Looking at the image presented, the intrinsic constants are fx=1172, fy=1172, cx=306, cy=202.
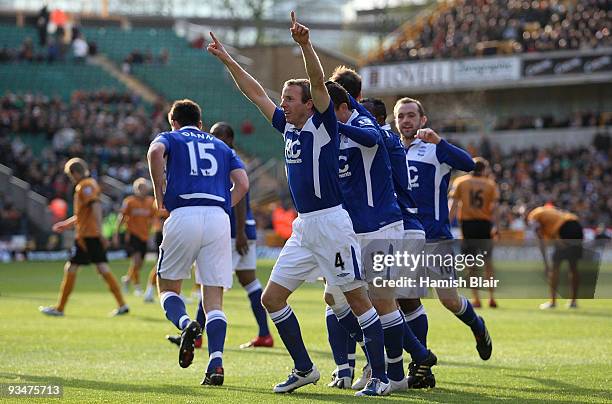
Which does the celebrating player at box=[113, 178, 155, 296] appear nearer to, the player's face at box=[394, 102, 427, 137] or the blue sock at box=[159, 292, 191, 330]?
the player's face at box=[394, 102, 427, 137]

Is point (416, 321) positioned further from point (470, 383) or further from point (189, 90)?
point (189, 90)

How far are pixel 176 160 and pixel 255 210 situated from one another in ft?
111

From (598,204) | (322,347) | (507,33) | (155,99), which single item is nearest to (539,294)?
(322,347)

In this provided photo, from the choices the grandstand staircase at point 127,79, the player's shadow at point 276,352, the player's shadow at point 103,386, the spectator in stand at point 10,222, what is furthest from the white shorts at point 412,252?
the grandstand staircase at point 127,79

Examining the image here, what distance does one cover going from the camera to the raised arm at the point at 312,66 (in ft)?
27.8

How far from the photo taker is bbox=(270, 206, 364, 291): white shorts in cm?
916

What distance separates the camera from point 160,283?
10523 millimetres

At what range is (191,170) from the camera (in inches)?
407

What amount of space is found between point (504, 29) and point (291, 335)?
4138 cm

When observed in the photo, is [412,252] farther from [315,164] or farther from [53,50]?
[53,50]

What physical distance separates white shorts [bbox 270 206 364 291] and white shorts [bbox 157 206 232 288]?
46.2 inches

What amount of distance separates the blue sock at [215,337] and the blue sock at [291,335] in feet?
2.43

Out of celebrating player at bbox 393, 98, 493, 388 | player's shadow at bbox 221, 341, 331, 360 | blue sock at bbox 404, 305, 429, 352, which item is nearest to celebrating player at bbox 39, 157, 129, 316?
player's shadow at bbox 221, 341, 331, 360

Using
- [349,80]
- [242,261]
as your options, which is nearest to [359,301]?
[349,80]
